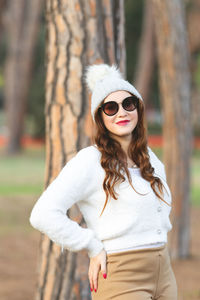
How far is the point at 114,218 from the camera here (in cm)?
240

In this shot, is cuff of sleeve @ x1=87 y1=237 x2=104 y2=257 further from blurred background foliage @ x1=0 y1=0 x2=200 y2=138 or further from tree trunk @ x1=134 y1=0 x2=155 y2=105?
blurred background foliage @ x1=0 y1=0 x2=200 y2=138

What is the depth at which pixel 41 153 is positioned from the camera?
2497 centimetres

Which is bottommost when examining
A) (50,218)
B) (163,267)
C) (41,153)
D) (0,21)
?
(41,153)

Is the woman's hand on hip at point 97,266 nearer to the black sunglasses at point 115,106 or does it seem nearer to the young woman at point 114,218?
the young woman at point 114,218

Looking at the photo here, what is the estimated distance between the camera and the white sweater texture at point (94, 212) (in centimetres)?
237

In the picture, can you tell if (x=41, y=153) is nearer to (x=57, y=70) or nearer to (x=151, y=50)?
(x=151, y=50)

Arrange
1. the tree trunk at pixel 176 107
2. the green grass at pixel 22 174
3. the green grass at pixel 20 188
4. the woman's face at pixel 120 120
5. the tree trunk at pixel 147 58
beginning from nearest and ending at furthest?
the woman's face at pixel 120 120, the tree trunk at pixel 176 107, the green grass at pixel 20 188, the green grass at pixel 22 174, the tree trunk at pixel 147 58

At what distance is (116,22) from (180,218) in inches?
154

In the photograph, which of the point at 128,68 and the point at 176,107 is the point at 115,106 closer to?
the point at 176,107

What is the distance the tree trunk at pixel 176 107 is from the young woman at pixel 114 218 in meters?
4.51

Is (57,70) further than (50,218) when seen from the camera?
Yes

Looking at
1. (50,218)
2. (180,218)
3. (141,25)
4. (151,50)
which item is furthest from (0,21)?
(141,25)

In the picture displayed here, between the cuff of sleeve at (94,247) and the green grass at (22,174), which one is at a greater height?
the cuff of sleeve at (94,247)

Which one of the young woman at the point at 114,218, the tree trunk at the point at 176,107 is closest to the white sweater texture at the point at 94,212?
the young woman at the point at 114,218
